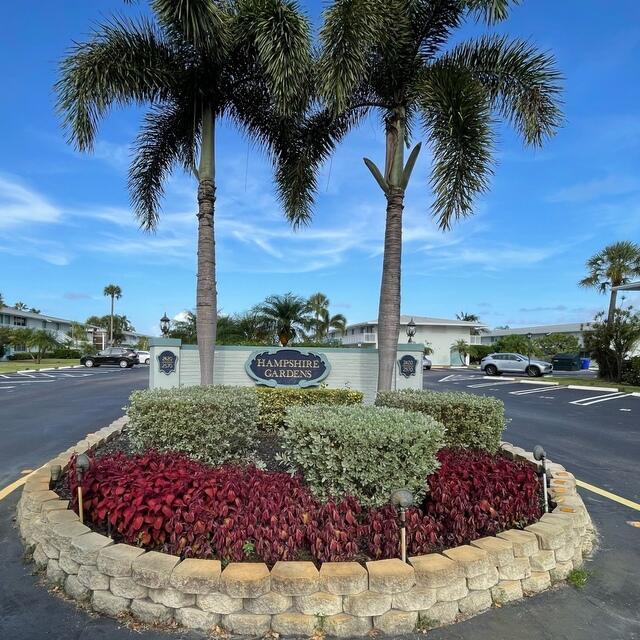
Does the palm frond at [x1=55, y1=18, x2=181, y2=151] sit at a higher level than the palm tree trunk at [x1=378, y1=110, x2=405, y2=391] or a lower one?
higher

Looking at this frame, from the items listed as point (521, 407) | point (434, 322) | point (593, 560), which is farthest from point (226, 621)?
point (434, 322)

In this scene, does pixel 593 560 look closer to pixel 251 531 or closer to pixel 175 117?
pixel 251 531

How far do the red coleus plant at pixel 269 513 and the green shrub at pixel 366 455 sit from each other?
121 mm

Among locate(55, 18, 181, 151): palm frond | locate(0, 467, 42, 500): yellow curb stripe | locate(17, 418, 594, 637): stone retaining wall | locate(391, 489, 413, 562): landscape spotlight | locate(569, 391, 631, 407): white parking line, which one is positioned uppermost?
locate(55, 18, 181, 151): palm frond

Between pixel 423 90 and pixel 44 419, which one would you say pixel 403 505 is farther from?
pixel 44 419

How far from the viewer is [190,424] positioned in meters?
4.33

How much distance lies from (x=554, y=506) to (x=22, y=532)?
4.28 meters

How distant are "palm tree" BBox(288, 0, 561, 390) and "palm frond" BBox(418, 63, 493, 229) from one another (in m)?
0.02

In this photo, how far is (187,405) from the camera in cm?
438

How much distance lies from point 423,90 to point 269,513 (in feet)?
22.8

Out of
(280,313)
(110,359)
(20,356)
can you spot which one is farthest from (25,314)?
(280,313)

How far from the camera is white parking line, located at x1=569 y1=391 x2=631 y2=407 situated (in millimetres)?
13969

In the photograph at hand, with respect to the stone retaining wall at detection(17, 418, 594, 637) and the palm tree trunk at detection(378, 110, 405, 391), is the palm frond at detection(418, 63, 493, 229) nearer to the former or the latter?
the palm tree trunk at detection(378, 110, 405, 391)

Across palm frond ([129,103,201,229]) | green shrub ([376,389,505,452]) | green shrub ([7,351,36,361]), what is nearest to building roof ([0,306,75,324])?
green shrub ([7,351,36,361])
